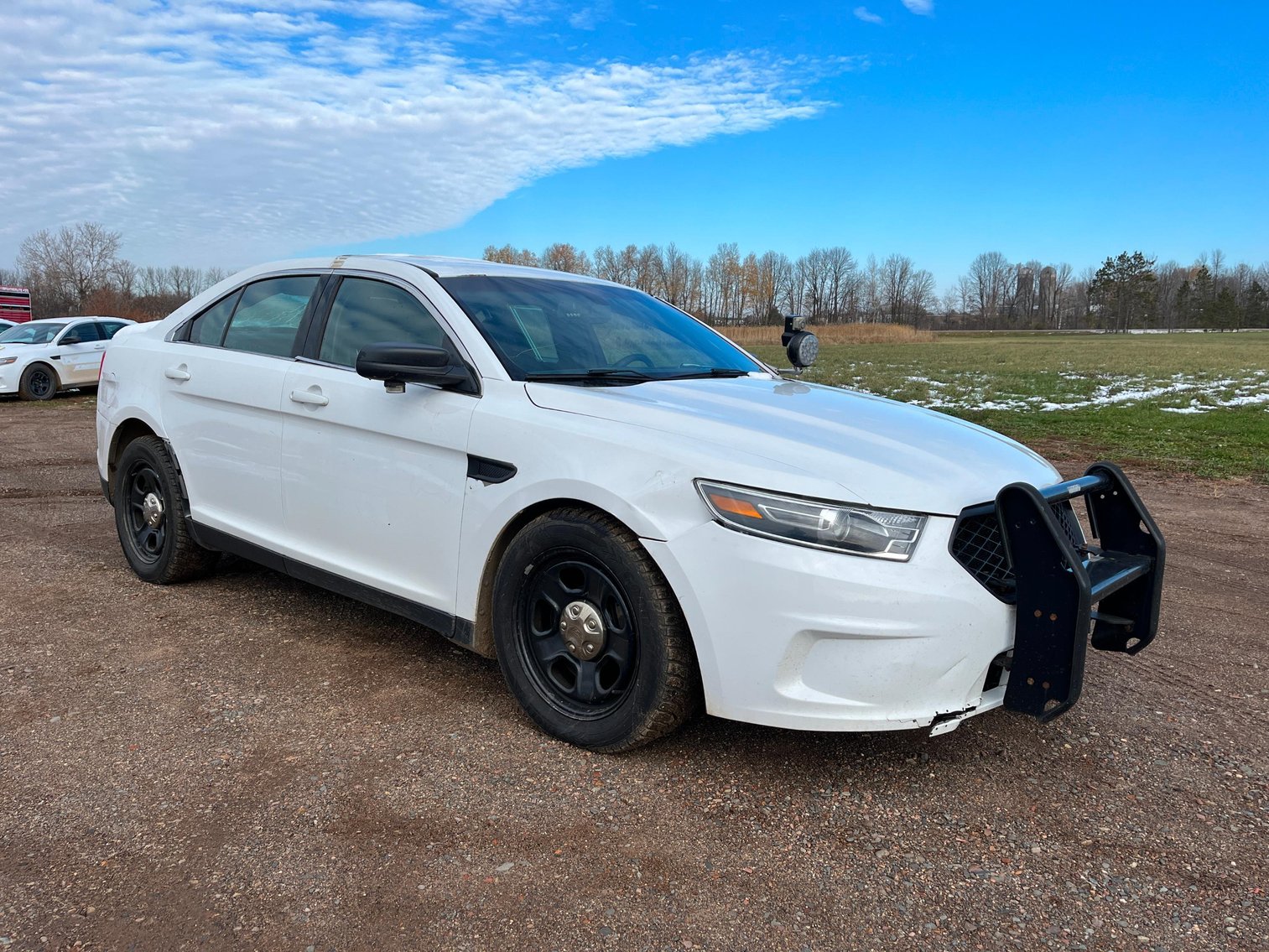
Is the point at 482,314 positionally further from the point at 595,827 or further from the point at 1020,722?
the point at 1020,722

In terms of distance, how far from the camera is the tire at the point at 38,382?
52.7 ft

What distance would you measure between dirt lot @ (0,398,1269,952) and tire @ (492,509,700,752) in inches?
5.8

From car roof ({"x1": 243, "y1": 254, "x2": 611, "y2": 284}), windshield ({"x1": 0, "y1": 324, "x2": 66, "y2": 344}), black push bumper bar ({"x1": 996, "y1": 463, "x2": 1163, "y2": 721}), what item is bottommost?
black push bumper bar ({"x1": 996, "y1": 463, "x2": 1163, "y2": 721})

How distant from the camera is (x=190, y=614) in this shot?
14.5 ft

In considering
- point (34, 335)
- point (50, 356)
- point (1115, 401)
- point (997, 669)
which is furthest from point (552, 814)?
point (34, 335)

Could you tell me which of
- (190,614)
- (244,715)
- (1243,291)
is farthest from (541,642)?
(1243,291)

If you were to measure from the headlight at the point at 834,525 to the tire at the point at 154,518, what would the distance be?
3.20m

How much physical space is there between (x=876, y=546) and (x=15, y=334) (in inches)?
742

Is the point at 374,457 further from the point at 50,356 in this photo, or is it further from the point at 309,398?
the point at 50,356

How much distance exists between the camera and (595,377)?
3428 mm

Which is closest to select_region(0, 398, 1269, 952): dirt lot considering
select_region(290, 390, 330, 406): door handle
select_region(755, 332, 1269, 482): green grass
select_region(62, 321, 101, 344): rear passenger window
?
select_region(290, 390, 330, 406): door handle

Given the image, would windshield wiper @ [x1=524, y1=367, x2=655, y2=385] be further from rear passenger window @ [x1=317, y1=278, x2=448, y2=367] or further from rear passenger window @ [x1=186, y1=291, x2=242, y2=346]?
rear passenger window @ [x1=186, y1=291, x2=242, y2=346]

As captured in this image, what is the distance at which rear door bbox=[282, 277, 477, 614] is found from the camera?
10.9 ft

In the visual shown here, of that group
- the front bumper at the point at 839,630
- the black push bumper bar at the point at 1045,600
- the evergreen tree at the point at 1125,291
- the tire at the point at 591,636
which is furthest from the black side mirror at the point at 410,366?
the evergreen tree at the point at 1125,291
